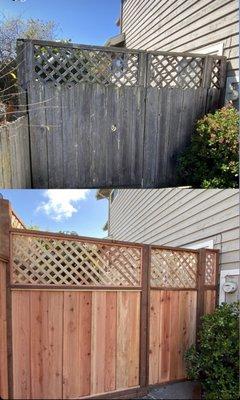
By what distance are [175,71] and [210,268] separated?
1677 mm

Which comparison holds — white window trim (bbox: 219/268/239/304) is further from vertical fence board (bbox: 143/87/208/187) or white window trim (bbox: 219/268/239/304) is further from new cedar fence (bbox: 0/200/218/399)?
vertical fence board (bbox: 143/87/208/187)

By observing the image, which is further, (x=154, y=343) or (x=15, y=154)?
(x=15, y=154)

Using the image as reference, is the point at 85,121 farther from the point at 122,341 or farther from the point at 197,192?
the point at 122,341

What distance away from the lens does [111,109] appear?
9.56 feet

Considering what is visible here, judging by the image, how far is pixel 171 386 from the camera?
6.43 ft

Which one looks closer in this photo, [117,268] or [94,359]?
[94,359]

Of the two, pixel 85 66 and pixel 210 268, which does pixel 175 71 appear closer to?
pixel 85 66

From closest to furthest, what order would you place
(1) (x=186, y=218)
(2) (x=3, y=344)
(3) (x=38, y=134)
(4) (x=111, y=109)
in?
1. (2) (x=3, y=344)
2. (1) (x=186, y=218)
3. (3) (x=38, y=134)
4. (4) (x=111, y=109)

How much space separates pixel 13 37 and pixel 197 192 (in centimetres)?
149

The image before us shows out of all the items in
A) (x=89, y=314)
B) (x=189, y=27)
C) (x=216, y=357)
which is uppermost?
(x=189, y=27)

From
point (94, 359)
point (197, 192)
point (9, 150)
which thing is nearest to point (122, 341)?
point (94, 359)

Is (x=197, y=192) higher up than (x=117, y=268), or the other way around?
(x=197, y=192)

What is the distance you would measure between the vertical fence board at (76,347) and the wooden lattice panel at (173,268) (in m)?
0.51

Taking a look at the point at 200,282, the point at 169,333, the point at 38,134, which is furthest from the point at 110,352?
the point at 38,134
